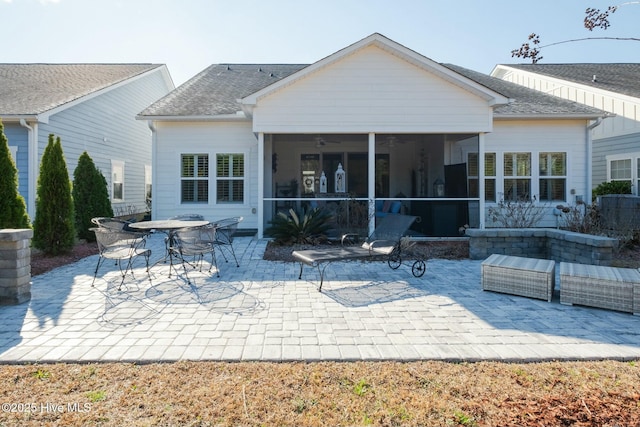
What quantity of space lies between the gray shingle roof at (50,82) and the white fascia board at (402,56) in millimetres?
5817

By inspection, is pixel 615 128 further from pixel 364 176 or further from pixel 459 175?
pixel 364 176

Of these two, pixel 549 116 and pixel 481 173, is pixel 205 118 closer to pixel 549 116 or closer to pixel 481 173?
pixel 481 173

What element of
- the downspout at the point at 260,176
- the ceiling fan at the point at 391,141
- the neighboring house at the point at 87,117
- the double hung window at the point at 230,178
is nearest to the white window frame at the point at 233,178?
the double hung window at the point at 230,178

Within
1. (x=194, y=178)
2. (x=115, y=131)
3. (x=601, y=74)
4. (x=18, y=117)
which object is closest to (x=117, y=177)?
(x=115, y=131)

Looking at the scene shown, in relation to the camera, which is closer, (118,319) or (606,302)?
(118,319)

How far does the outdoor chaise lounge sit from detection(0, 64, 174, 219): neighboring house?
A: 720 cm

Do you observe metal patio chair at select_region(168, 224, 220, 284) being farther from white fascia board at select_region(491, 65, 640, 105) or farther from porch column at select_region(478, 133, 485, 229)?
white fascia board at select_region(491, 65, 640, 105)

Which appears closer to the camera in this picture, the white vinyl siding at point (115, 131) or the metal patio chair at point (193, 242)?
the metal patio chair at point (193, 242)

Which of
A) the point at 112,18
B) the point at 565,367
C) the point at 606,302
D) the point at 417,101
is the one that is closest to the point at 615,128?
the point at 417,101

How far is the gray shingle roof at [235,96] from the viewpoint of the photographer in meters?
11.8

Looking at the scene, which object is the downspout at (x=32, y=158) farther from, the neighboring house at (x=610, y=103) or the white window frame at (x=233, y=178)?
the neighboring house at (x=610, y=103)

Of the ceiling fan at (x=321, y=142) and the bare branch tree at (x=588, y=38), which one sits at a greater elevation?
the ceiling fan at (x=321, y=142)

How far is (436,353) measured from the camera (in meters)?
3.57

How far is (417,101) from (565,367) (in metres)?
8.10
